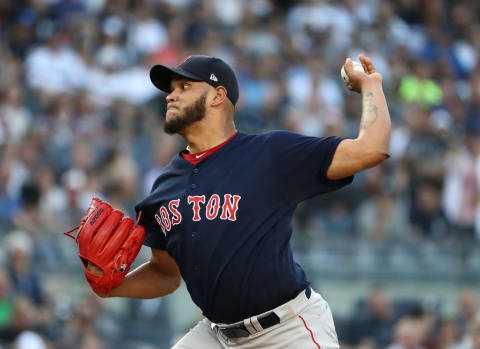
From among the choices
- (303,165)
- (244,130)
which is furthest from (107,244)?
(244,130)

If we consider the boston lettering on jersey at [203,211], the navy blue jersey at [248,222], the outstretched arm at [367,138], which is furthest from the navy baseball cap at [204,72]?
the outstretched arm at [367,138]

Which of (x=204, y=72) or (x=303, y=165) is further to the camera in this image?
(x=204, y=72)

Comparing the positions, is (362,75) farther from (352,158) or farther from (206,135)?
(206,135)

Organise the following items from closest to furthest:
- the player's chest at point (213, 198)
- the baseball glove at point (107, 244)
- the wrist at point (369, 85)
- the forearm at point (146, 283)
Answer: the wrist at point (369, 85)
the player's chest at point (213, 198)
the baseball glove at point (107, 244)
the forearm at point (146, 283)

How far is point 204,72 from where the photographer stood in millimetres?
4191

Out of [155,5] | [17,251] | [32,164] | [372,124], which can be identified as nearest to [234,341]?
[372,124]

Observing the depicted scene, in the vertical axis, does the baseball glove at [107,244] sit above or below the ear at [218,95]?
below

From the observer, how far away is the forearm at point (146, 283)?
4398mm

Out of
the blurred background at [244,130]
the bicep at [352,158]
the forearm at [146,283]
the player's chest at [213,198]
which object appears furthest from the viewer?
the blurred background at [244,130]

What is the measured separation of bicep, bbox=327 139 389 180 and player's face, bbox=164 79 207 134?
712 mm

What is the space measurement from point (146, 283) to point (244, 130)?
19.7 feet

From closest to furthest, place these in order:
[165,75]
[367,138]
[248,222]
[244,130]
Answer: [367,138]
[248,222]
[165,75]
[244,130]

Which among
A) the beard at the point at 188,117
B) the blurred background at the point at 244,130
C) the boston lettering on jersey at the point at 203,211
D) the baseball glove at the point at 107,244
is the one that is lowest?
the blurred background at the point at 244,130

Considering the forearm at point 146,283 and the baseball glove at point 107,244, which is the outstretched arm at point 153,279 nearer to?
the forearm at point 146,283
